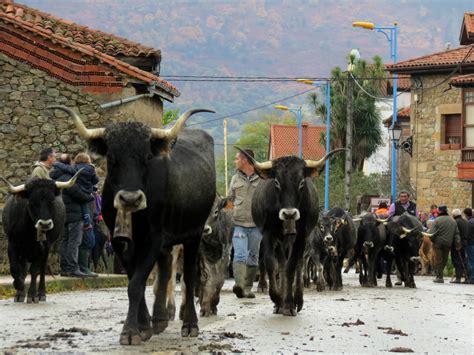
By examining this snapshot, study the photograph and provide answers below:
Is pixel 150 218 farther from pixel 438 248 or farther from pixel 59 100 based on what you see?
pixel 438 248

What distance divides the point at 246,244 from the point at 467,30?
33808 mm

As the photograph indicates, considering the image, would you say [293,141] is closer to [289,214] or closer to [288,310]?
[289,214]

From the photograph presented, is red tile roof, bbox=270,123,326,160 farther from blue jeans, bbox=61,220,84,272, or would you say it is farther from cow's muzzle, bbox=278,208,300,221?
cow's muzzle, bbox=278,208,300,221

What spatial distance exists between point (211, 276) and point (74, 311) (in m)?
1.76

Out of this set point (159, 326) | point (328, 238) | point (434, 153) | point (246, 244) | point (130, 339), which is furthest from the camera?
point (434, 153)

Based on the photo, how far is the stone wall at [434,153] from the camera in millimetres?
52469

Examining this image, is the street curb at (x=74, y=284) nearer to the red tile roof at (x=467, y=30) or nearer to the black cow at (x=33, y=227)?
the black cow at (x=33, y=227)

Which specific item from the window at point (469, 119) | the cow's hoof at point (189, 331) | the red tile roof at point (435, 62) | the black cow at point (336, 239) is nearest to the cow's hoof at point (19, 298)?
the cow's hoof at point (189, 331)

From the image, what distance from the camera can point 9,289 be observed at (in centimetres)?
1900

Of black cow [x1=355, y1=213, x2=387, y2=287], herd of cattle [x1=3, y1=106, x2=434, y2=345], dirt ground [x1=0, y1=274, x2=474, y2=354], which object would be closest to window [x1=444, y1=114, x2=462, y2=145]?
black cow [x1=355, y1=213, x2=387, y2=287]

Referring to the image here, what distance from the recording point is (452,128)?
53.4 meters

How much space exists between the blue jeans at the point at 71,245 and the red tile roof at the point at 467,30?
32.4m

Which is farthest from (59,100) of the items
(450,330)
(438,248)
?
(450,330)

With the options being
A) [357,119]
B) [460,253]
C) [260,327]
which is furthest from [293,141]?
[260,327]
